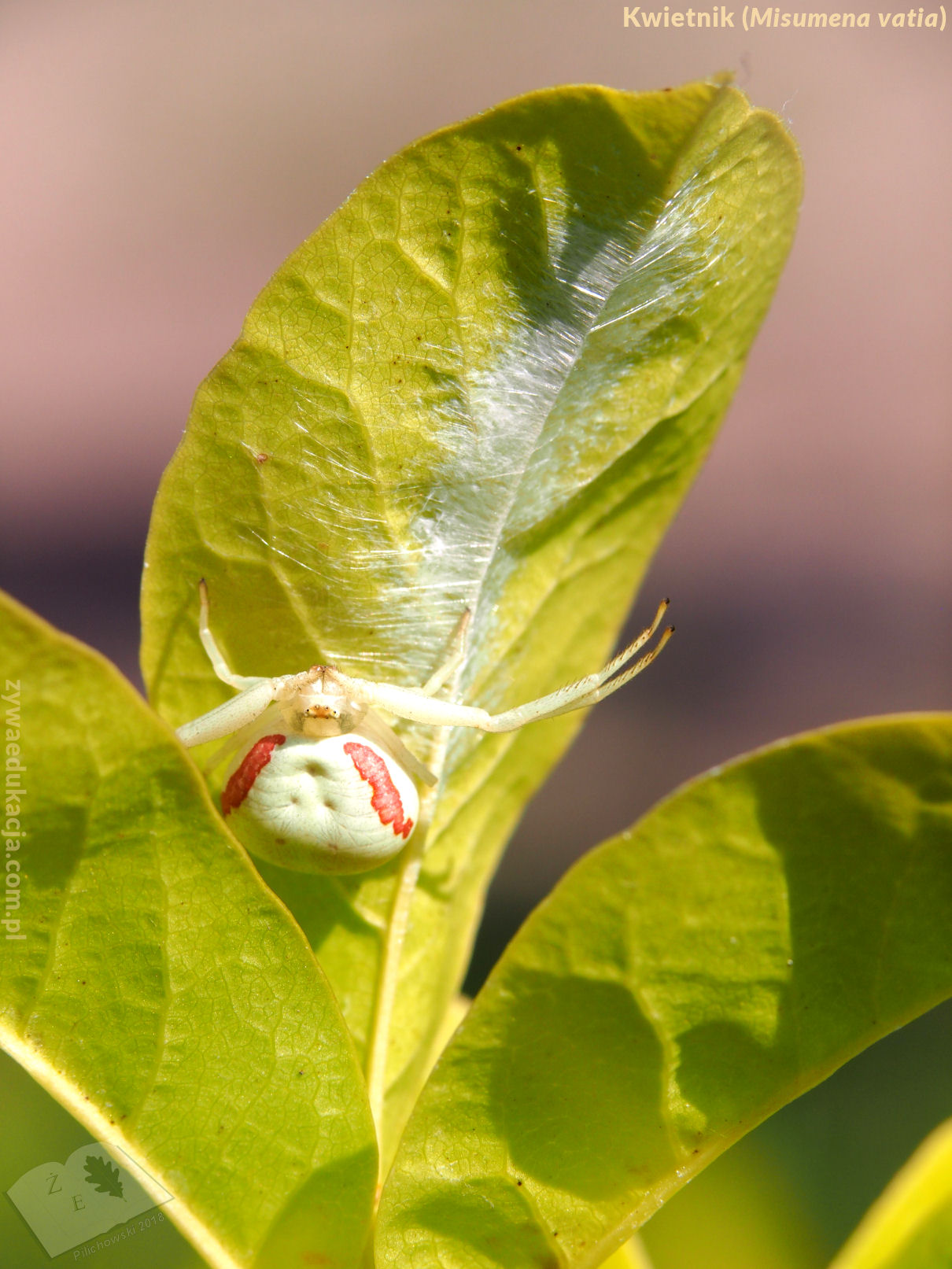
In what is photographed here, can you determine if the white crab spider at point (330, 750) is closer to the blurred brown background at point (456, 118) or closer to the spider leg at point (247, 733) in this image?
the spider leg at point (247, 733)

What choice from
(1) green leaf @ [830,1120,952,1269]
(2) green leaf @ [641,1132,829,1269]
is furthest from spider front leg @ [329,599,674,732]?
(2) green leaf @ [641,1132,829,1269]

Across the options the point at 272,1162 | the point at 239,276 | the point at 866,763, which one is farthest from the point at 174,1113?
the point at 239,276

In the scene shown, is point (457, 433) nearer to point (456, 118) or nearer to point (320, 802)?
point (320, 802)

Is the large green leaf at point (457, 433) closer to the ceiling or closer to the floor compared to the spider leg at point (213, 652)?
closer to the ceiling

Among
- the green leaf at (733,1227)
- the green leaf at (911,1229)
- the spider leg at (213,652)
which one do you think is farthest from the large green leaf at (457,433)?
the green leaf at (733,1227)

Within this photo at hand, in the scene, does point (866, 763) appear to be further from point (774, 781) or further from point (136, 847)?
point (136, 847)

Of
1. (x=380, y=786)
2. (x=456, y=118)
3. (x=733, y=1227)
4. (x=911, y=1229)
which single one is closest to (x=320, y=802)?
(x=380, y=786)
